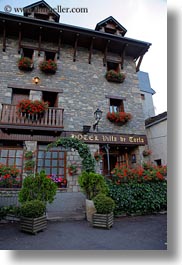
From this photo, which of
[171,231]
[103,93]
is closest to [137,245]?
[171,231]

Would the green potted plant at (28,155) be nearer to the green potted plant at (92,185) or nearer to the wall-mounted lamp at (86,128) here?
the wall-mounted lamp at (86,128)

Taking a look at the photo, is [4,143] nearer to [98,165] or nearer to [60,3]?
[98,165]

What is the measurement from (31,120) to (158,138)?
464 centimetres

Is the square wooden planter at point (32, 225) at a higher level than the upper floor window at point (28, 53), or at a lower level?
lower

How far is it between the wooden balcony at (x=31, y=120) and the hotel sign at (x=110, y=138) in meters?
0.60

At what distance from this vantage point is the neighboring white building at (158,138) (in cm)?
617

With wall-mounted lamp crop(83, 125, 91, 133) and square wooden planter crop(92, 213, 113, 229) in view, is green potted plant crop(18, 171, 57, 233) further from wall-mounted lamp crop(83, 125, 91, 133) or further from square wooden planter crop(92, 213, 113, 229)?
wall-mounted lamp crop(83, 125, 91, 133)

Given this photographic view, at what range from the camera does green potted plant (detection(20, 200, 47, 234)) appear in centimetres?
311

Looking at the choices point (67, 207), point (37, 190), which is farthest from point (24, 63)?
point (67, 207)

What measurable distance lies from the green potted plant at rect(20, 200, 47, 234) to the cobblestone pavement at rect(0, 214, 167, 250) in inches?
3.7

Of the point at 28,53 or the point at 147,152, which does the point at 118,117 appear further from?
the point at 28,53

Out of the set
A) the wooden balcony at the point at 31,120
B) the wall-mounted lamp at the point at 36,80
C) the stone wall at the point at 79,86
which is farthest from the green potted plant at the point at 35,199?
the wall-mounted lamp at the point at 36,80

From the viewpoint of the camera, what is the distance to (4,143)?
18.6ft

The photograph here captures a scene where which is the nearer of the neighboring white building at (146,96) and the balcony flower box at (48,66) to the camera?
the balcony flower box at (48,66)
